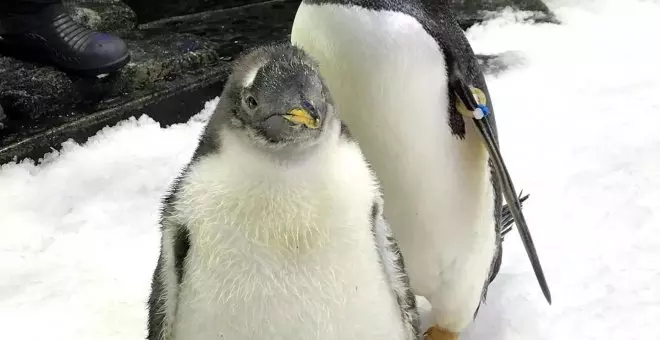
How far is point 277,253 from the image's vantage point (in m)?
0.63

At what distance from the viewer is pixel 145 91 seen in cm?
177

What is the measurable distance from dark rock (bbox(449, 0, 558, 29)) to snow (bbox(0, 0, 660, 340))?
489 mm

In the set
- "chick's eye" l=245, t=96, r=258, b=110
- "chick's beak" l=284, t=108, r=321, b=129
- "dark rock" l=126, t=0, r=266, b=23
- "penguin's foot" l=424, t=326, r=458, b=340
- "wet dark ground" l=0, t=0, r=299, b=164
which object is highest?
"chick's beak" l=284, t=108, r=321, b=129

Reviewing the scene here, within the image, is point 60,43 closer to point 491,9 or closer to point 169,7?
point 169,7

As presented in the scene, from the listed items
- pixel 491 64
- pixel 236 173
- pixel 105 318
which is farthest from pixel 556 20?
pixel 236 173

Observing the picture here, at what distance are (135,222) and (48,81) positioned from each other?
1.68 ft

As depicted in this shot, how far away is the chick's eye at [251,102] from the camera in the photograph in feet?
1.93

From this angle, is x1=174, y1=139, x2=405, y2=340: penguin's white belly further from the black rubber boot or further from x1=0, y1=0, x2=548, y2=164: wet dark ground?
the black rubber boot

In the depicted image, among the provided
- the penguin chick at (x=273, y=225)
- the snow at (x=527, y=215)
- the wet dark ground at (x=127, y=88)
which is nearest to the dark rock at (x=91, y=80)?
the wet dark ground at (x=127, y=88)

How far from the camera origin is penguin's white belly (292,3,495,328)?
803mm

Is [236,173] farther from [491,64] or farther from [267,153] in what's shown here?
[491,64]

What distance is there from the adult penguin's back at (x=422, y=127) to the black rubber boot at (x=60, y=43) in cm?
96

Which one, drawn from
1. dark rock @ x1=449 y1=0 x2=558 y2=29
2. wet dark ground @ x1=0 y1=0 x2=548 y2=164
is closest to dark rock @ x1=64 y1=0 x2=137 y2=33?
wet dark ground @ x1=0 y1=0 x2=548 y2=164

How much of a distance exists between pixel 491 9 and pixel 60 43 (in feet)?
5.13
